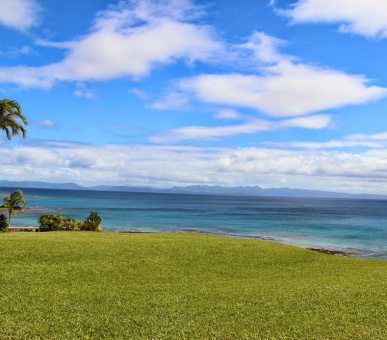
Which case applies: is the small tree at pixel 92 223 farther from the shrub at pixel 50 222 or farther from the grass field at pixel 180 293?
the grass field at pixel 180 293

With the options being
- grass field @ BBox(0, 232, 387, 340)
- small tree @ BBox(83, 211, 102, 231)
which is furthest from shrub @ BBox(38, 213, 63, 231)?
grass field @ BBox(0, 232, 387, 340)

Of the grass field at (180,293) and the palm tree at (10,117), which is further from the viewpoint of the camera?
the palm tree at (10,117)

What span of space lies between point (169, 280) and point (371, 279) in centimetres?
922

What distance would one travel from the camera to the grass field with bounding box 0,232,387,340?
8914 millimetres

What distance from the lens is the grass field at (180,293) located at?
8.91 metres

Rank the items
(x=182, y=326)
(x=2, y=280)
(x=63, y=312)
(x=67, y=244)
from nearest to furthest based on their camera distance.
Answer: (x=182, y=326) < (x=63, y=312) < (x=2, y=280) < (x=67, y=244)

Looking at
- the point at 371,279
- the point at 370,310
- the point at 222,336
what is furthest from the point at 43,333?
the point at 371,279

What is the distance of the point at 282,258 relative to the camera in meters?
19.1

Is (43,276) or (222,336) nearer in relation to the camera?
(222,336)

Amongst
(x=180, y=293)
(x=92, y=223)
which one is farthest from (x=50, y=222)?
(x=180, y=293)

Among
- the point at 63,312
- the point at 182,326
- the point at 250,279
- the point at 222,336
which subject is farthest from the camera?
the point at 250,279

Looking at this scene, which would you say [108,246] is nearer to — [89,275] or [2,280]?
[89,275]

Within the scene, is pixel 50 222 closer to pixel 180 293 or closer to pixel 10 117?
pixel 10 117

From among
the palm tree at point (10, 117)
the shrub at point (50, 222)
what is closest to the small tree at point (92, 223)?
the shrub at point (50, 222)
